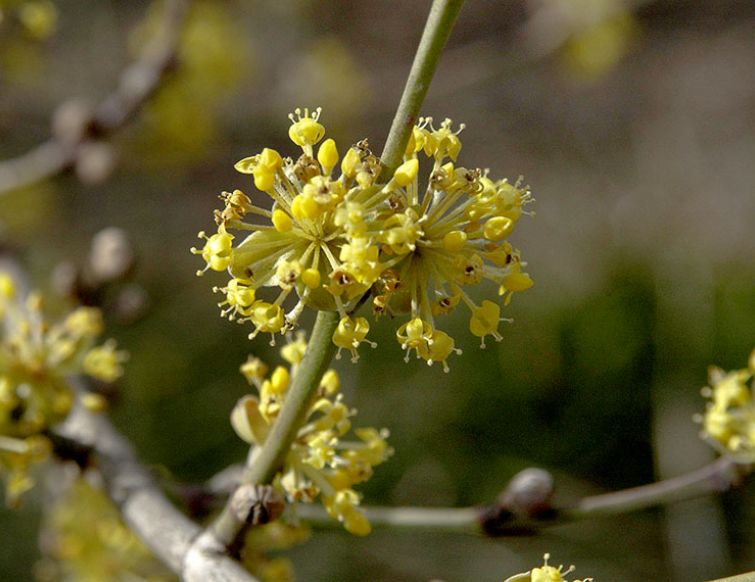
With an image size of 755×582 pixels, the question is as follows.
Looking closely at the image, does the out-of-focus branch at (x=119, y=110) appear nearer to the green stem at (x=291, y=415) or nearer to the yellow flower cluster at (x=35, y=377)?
the yellow flower cluster at (x=35, y=377)

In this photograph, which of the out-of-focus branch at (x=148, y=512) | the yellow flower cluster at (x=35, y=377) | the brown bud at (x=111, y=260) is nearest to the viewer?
the out-of-focus branch at (x=148, y=512)

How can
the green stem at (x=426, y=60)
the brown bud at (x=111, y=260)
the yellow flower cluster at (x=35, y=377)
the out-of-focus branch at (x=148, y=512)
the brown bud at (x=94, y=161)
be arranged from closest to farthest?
the green stem at (x=426, y=60) → the out-of-focus branch at (x=148, y=512) → the yellow flower cluster at (x=35, y=377) → the brown bud at (x=111, y=260) → the brown bud at (x=94, y=161)

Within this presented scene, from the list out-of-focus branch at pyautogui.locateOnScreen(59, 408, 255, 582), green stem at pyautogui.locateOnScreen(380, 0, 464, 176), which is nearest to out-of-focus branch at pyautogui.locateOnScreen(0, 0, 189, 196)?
out-of-focus branch at pyautogui.locateOnScreen(59, 408, 255, 582)

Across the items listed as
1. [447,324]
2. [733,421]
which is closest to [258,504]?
[733,421]

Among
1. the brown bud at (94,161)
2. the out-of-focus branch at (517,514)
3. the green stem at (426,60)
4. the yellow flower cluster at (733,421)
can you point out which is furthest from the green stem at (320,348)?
the brown bud at (94,161)

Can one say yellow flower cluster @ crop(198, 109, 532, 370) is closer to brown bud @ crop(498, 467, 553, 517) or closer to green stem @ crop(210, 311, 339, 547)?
green stem @ crop(210, 311, 339, 547)
